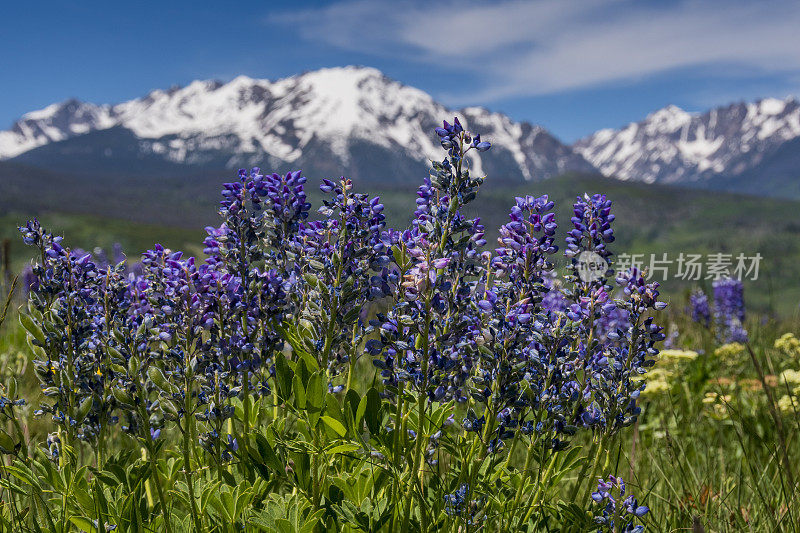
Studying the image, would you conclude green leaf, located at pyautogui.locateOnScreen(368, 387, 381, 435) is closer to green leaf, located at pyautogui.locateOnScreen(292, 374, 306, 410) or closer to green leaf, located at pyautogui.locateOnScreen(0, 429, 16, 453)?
green leaf, located at pyautogui.locateOnScreen(292, 374, 306, 410)

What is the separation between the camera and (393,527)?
2.85m

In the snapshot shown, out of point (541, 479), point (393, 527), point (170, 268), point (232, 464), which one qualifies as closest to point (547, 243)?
point (541, 479)

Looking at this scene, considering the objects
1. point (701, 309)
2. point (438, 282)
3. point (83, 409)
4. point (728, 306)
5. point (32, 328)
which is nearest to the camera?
point (438, 282)

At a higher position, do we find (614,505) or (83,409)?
(83,409)

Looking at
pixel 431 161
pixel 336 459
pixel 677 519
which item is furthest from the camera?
Result: pixel 677 519

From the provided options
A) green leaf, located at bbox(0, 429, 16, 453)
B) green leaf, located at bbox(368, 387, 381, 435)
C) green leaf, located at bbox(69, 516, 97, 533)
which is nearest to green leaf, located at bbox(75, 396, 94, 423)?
green leaf, located at bbox(0, 429, 16, 453)

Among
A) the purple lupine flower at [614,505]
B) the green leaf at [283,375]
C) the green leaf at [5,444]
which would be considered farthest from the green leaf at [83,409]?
the purple lupine flower at [614,505]

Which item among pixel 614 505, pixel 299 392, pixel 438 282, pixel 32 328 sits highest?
pixel 438 282

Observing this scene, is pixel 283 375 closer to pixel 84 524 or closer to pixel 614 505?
pixel 84 524

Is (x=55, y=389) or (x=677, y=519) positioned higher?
(x=55, y=389)

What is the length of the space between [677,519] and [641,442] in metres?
2.53

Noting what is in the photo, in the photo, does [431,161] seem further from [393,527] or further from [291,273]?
[393,527]

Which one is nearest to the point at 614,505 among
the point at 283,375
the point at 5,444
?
the point at 283,375

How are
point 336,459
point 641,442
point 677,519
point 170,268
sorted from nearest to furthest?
point 170,268
point 336,459
point 677,519
point 641,442
